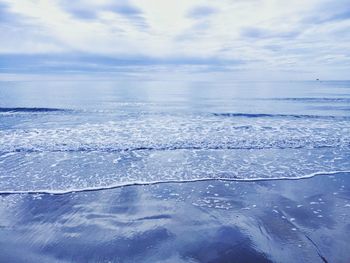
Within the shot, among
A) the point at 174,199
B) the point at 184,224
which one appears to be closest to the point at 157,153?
the point at 174,199

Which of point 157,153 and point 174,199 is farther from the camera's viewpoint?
point 157,153

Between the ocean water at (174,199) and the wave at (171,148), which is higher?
the wave at (171,148)

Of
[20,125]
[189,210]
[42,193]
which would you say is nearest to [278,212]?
[189,210]

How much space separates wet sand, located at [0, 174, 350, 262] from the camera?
424 cm

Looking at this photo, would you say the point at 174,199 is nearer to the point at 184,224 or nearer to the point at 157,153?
the point at 184,224

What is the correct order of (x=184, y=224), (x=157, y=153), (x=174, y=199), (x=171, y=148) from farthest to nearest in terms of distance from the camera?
1. (x=171, y=148)
2. (x=157, y=153)
3. (x=174, y=199)
4. (x=184, y=224)

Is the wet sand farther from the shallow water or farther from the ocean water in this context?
the shallow water

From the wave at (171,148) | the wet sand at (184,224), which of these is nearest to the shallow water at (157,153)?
the wave at (171,148)

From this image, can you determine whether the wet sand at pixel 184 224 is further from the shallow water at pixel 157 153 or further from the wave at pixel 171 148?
the wave at pixel 171 148

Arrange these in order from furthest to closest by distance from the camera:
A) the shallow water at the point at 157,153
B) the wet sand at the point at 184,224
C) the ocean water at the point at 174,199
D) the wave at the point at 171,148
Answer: the wave at the point at 171,148 → the shallow water at the point at 157,153 → the ocean water at the point at 174,199 → the wet sand at the point at 184,224

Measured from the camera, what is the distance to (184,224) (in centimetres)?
514

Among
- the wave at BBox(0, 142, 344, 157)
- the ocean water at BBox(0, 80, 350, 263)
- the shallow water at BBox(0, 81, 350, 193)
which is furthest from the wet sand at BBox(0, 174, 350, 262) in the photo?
the wave at BBox(0, 142, 344, 157)

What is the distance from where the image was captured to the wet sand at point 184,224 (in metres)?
4.24

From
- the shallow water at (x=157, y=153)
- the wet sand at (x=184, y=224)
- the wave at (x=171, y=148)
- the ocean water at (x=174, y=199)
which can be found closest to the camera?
the wet sand at (x=184, y=224)
